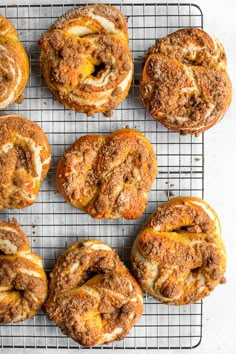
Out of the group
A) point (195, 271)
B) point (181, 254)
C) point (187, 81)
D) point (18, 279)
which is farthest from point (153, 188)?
point (18, 279)

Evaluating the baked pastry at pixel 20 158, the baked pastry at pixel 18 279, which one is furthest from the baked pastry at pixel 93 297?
the baked pastry at pixel 20 158

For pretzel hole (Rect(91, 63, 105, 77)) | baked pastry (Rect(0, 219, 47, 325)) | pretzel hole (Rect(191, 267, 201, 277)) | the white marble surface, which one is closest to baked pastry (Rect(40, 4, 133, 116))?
pretzel hole (Rect(91, 63, 105, 77))

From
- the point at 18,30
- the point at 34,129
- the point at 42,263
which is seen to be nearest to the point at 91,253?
the point at 42,263

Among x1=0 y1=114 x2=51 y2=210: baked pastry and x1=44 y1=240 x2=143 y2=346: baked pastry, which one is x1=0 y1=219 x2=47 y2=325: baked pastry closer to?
x1=44 y1=240 x2=143 y2=346: baked pastry

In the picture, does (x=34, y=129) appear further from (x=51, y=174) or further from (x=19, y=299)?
(x=19, y=299)

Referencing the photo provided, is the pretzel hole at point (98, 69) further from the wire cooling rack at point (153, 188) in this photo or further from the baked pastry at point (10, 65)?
the baked pastry at point (10, 65)
